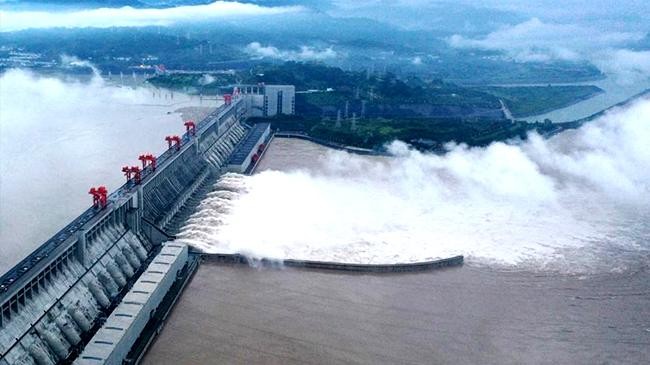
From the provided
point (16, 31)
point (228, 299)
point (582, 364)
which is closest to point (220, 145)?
point (228, 299)

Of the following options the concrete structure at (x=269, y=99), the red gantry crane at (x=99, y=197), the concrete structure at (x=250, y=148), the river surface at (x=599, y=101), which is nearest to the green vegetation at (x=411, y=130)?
the concrete structure at (x=269, y=99)

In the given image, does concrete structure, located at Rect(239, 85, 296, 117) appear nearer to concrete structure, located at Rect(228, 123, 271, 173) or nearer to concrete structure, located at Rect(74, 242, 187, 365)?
concrete structure, located at Rect(228, 123, 271, 173)

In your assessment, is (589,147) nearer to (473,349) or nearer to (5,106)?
(473,349)

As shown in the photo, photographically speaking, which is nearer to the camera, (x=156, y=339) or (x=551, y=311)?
(x=156, y=339)

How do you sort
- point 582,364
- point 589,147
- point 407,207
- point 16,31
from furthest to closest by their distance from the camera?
point 16,31 < point 589,147 < point 407,207 < point 582,364

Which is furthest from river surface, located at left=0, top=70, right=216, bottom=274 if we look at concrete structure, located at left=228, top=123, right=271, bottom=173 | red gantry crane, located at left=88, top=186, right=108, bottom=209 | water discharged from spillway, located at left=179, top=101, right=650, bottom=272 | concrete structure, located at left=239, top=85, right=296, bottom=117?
water discharged from spillway, located at left=179, top=101, right=650, bottom=272

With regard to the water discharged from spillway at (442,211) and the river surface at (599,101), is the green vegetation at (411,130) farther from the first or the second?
the river surface at (599,101)
